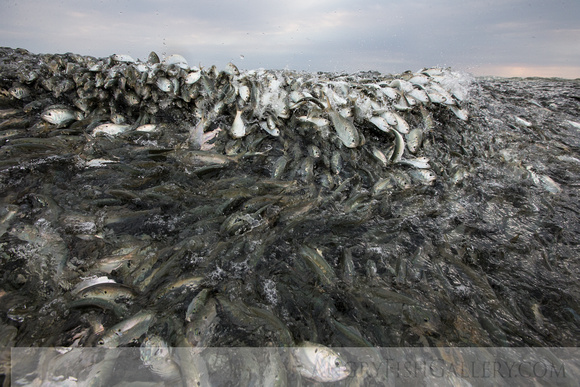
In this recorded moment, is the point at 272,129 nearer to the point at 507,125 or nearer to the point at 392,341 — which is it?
the point at 392,341

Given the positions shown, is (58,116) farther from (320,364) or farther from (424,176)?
(424,176)

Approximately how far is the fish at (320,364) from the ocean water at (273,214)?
156mm

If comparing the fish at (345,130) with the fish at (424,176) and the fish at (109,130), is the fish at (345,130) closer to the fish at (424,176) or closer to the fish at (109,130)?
the fish at (424,176)

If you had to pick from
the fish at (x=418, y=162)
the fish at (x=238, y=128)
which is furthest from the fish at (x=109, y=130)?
the fish at (x=418, y=162)

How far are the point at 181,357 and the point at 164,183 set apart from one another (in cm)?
222

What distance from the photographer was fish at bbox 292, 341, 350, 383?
162 centimetres

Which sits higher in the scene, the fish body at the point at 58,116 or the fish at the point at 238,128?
the fish body at the point at 58,116

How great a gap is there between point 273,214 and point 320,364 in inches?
60.2

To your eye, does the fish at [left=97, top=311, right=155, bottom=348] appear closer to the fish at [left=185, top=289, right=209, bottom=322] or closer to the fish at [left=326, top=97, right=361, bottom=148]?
the fish at [left=185, top=289, right=209, bottom=322]

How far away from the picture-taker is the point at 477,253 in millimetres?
2770

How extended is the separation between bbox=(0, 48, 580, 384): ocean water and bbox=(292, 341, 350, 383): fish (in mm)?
156

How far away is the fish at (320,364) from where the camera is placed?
63.7 inches

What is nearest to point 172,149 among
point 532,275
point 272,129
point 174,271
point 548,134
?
point 272,129

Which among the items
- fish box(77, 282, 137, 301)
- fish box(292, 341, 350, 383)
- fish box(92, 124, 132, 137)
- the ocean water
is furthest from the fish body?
fish box(292, 341, 350, 383)
